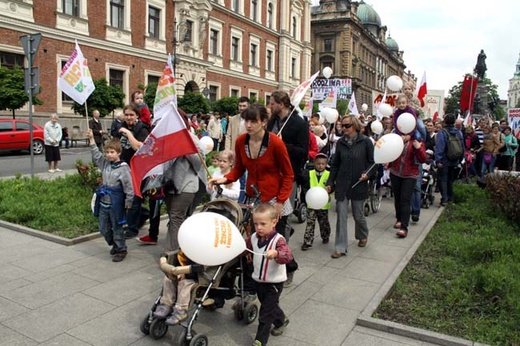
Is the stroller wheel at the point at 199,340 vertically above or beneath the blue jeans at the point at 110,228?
beneath

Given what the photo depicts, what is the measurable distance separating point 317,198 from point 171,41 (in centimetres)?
3305

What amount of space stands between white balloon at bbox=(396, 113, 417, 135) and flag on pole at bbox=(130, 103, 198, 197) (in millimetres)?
4221

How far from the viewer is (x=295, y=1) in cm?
5388

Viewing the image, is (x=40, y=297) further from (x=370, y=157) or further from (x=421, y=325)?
(x=370, y=157)

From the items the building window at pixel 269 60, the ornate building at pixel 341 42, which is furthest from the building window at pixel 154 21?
the ornate building at pixel 341 42

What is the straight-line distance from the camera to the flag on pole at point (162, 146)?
4402mm

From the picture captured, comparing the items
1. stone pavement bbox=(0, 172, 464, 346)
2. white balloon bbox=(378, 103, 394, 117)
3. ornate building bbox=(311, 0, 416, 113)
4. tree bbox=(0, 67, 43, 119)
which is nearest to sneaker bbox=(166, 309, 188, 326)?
stone pavement bbox=(0, 172, 464, 346)

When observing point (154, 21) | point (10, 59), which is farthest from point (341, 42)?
point (10, 59)

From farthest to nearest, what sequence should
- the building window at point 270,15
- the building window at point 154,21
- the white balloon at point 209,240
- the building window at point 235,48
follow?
the building window at point 270,15
the building window at point 235,48
the building window at point 154,21
the white balloon at point 209,240

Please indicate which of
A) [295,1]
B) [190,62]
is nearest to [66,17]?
[190,62]

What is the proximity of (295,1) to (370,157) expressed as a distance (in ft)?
169

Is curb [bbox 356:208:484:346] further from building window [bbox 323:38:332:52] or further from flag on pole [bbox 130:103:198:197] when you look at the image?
building window [bbox 323:38:332:52]

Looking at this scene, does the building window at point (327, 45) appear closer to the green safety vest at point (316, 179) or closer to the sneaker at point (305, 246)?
the green safety vest at point (316, 179)

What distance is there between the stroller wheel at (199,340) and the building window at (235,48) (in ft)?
139
